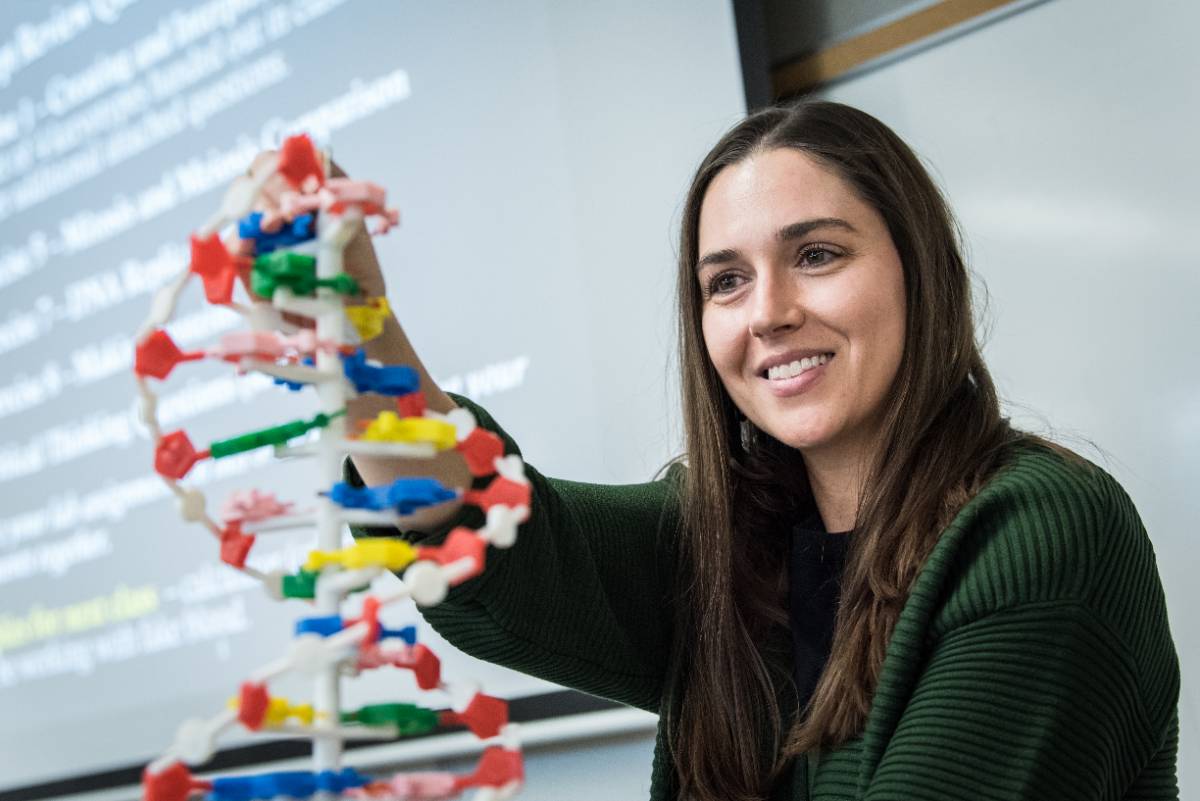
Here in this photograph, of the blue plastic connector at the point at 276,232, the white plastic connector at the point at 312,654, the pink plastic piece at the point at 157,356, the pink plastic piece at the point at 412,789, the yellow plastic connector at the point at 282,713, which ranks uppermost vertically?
the blue plastic connector at the point at 276,232

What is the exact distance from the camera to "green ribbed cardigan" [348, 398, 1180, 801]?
708 millimetres

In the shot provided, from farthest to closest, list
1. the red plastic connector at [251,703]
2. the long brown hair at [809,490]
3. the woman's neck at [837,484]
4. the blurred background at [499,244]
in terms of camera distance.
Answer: the blurred background at [499,244] → the woman's neck at [837,484] → the long brown hair at [809,490] → the red plastic connector at [251,703]

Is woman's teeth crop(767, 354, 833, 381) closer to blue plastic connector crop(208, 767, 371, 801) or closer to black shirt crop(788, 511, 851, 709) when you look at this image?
black shirt crop(788, 511, 851, 709)

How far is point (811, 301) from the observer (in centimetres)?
90

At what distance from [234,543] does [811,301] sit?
551 mm

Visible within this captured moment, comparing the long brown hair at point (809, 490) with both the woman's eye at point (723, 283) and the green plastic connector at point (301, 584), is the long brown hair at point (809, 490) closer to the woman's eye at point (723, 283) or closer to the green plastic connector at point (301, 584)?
the woman's eye at point (723, 283)

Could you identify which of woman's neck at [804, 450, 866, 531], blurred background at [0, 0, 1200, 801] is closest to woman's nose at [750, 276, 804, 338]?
woman's neck at [804, 450, 866, 531]

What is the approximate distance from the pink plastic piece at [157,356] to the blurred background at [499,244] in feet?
2.75

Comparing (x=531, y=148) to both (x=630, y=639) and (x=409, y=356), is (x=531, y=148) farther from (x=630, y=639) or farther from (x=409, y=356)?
(x=409, y=356)

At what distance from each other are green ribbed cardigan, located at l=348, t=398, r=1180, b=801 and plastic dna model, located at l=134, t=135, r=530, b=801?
290 millimetres

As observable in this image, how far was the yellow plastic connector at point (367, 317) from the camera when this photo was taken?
452 mm

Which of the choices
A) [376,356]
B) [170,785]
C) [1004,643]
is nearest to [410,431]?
[170,785]

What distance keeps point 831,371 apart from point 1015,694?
274mm

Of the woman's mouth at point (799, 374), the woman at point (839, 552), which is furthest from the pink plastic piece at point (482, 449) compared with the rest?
the woman's mouth at point (799, 374)
